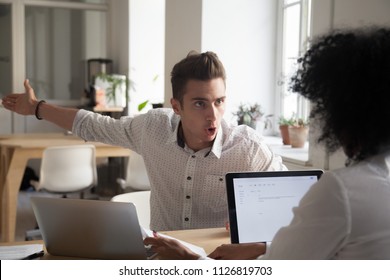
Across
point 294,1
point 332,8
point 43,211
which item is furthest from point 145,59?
point 43,211

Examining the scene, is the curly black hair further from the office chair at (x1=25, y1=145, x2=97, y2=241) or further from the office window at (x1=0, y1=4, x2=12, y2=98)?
the office window at (x1=0, y1=4, x2=12, y2=98)

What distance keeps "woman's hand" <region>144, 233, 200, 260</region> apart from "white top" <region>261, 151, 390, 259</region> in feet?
1.25

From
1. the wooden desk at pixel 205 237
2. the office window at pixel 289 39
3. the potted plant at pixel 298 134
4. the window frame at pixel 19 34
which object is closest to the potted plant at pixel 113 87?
the window frame at pixel 19 34

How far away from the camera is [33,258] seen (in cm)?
127

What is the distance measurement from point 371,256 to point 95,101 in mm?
4099

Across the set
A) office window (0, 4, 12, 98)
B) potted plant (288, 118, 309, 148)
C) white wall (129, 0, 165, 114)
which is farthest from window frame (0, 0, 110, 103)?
potted plant (288, 118, 309, 148)

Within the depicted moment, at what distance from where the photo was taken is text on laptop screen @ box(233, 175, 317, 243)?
133cm

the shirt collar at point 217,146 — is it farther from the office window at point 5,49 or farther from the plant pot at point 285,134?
the office window at point 5,49

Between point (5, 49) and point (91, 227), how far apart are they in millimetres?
4558

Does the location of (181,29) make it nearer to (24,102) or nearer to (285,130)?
(285,130)

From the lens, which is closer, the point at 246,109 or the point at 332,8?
the point at 332,8
